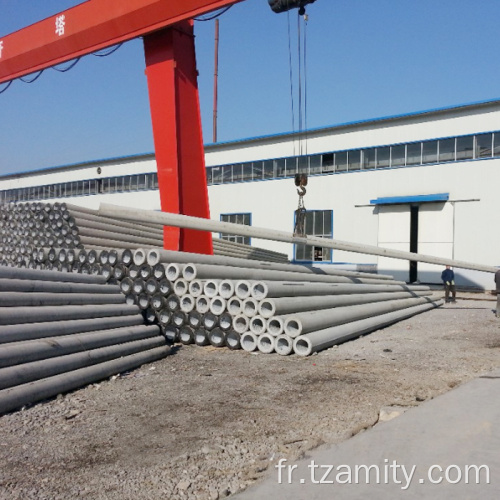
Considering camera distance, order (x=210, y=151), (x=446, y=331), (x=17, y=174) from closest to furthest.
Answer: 1. (x=446, y=331)
2. (x=210, y=151)
3. (x=17, y=174)

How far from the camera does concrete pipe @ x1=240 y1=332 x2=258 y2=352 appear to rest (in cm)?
830

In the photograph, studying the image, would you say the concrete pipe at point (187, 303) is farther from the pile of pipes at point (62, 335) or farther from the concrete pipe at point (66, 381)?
the concrete pipe at point (66, 381)

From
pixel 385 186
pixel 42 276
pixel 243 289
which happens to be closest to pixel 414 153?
pixel 385 186

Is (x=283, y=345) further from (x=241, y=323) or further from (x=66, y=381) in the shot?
(x=66, y=381)

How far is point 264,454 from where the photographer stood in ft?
13.9

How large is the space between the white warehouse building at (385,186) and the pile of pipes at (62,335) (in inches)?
470

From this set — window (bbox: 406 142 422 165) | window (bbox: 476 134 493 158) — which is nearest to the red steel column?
window (bbox: 406 142 422 165)

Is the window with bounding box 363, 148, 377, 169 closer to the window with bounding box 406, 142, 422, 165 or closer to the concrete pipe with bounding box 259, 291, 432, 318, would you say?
the window with bounding box 406, 142, 422, 165

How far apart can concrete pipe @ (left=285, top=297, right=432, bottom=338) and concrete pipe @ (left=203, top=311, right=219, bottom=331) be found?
47.1 inches

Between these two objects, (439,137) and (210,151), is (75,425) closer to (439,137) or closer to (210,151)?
(439,137)

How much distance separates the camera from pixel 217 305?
852cm

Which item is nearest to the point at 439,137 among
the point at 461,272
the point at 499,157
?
A: the point at 499,157

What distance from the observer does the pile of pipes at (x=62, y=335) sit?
578 cm

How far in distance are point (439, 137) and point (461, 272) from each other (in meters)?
5.64
